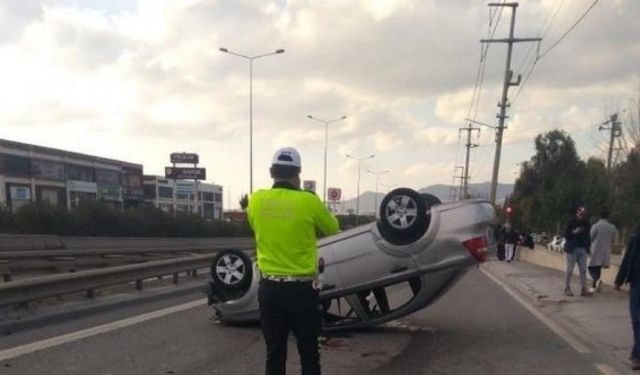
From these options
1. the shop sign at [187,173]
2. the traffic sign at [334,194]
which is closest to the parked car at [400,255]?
the traffic sign at [334,194]

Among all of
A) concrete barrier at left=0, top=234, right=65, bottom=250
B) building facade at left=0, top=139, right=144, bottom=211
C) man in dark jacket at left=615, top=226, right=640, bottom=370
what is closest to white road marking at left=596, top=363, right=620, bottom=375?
man in dark jacket at left=615, top=226, right=640, bottom=370

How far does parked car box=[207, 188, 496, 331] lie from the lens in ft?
26.1

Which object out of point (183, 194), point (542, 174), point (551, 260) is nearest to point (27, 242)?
point (551, 260)

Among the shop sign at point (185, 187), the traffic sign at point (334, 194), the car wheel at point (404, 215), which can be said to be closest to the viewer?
the car wheel at point (404, 215)

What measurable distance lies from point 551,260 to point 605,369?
683 inches

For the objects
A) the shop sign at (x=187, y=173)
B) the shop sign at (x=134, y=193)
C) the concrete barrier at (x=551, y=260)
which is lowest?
the shop sign at (x=134, y=193)

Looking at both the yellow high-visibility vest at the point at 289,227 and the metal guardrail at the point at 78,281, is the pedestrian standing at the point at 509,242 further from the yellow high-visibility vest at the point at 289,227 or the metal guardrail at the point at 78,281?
the yellow high-visibility vest at the point at 289,227

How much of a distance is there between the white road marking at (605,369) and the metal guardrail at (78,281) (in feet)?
22.2

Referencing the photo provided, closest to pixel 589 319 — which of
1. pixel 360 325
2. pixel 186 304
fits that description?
pixel 360 325

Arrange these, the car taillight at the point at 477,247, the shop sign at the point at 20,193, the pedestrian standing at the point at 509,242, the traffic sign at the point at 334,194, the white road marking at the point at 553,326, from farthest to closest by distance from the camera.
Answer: the shop sign at the point at 20,193
the traffic sign at the point at 334,194
the pedestrian standing at the point at 509,242
the white road marking at the point at 553,326
the car taillight at the point at 477,247

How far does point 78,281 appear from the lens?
10.2 meters

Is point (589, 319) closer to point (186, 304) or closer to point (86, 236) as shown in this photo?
point (186, 304)

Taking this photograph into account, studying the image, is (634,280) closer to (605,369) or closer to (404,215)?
(605,369)

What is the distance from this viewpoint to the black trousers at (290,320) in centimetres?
462
